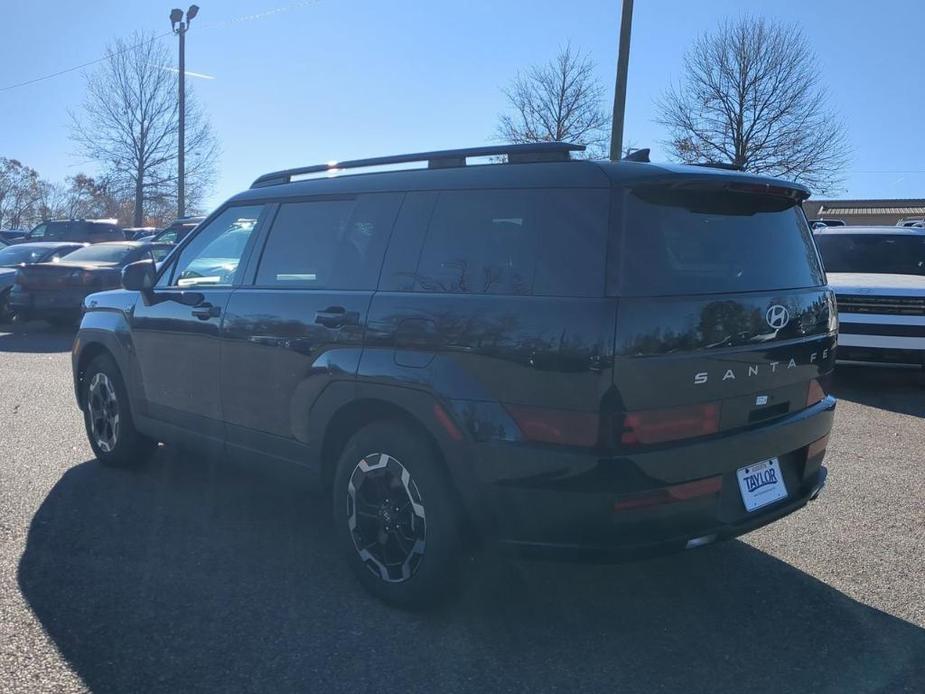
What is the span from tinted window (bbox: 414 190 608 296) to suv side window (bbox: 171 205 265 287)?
1.49 meters

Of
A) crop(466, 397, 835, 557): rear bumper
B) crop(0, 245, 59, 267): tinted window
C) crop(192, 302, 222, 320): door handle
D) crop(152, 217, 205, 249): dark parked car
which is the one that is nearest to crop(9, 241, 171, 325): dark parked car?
crop(0, 245, 59, 267): tinted window

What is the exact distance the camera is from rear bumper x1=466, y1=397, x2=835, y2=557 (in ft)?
9.61

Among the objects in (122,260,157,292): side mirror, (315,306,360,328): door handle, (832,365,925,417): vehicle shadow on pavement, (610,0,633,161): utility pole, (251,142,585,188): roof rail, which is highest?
(610,0,633,161): utility pole

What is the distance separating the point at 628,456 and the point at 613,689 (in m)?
0.87

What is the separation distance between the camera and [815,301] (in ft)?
12.1

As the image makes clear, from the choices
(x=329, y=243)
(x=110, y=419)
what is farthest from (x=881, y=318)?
(x=110, y=419)

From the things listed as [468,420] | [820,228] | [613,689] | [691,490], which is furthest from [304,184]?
[820,228]

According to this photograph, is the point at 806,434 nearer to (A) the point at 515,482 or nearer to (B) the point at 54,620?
(A) the point at 515,482

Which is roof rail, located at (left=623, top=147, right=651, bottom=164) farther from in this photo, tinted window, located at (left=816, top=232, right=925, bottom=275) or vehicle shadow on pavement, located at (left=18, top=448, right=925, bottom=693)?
tinted window, located at (left=816, top=232, right=925, bottom=275)

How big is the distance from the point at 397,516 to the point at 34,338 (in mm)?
11757

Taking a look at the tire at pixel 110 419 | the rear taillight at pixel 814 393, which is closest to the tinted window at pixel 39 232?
the tire at pixel 110 419

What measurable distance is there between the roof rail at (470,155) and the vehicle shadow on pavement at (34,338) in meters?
8.98

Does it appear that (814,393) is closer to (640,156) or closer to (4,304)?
(640,156)

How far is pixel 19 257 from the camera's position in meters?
15.6
